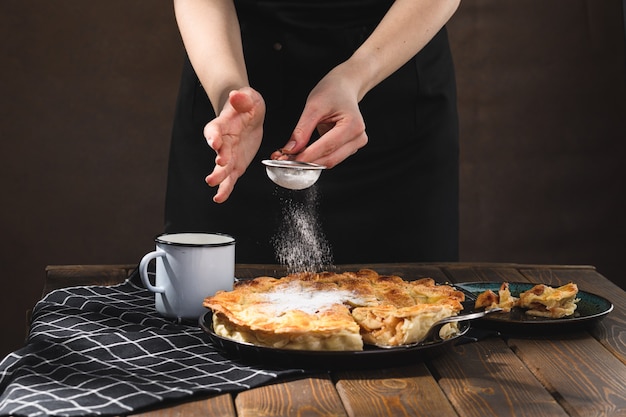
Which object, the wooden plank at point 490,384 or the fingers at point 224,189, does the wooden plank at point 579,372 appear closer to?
the wooden plank at point 490,384

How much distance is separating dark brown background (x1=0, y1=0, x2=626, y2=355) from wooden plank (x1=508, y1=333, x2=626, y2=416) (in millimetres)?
1969

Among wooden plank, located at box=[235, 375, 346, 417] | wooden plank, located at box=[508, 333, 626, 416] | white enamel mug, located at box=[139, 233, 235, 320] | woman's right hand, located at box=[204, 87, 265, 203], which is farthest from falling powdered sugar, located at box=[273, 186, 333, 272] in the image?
wooden plank, located at box=[235, 375, 346, 417]

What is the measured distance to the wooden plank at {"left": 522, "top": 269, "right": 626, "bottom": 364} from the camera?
127 cm

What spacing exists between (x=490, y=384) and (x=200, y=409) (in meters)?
0.33

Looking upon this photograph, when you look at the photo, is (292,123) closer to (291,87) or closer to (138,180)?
(291,87)

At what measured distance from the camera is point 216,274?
1334 mm

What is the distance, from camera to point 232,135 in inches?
57.1

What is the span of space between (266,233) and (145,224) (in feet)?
4.29

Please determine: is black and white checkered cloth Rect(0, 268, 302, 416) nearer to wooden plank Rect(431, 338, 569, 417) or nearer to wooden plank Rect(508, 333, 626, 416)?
wooden plank Rect(431, 338, 569, 417)

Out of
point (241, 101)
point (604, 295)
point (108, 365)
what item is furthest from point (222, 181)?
point (604, 295)

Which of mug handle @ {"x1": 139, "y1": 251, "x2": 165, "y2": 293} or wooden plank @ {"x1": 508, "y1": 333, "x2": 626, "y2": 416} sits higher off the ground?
mug handle @ {"x1": 139, "y1": 251, "x2": 165, "y2": 293}

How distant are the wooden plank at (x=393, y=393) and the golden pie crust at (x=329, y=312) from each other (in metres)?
0.04

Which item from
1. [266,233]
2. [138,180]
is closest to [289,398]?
[266,233]

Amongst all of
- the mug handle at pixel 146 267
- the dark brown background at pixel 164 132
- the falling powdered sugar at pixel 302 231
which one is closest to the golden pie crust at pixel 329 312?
the mug handle at pixel 146 267
